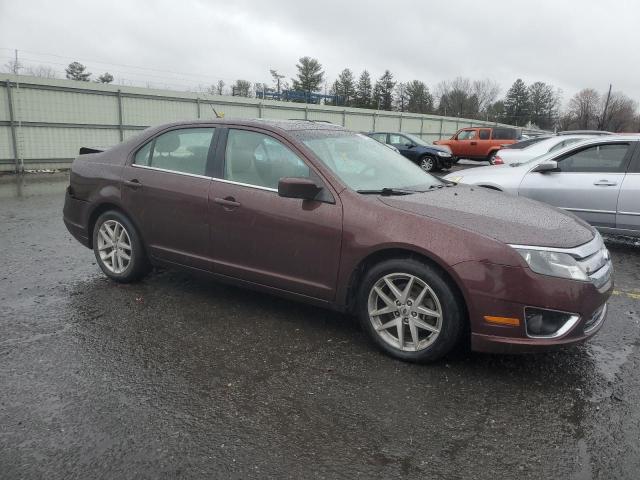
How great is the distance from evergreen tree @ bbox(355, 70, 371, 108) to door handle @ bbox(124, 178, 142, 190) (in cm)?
7535

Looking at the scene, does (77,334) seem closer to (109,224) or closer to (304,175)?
(109,224)

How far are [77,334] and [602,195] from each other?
236 inches

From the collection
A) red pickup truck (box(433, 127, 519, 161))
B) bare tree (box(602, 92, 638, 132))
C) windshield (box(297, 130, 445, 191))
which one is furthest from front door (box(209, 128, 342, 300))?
bare tree (box(602, 92, 638, 132))

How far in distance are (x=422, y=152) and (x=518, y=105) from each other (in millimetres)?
88506

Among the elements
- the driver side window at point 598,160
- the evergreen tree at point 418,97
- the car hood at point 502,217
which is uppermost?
the evergreen tree at point 418,97

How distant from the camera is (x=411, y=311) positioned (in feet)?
10.9

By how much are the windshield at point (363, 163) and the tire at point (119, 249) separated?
6.10ft

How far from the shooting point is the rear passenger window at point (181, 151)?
14.1 ft

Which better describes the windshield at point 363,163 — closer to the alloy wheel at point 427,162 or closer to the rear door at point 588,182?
the rear door at point 588,182

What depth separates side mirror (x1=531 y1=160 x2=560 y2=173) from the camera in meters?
6.70

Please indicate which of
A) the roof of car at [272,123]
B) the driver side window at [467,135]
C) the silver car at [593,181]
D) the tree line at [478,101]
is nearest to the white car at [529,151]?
the silver car at [593,181]

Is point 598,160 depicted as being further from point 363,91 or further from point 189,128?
point 363,91

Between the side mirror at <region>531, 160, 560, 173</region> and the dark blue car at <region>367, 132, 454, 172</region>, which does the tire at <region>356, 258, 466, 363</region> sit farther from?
the dark blue car at <region>367, 132, 454, 172</region>

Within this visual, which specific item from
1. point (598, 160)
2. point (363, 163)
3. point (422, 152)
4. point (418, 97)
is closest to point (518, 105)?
point (418, 97)
